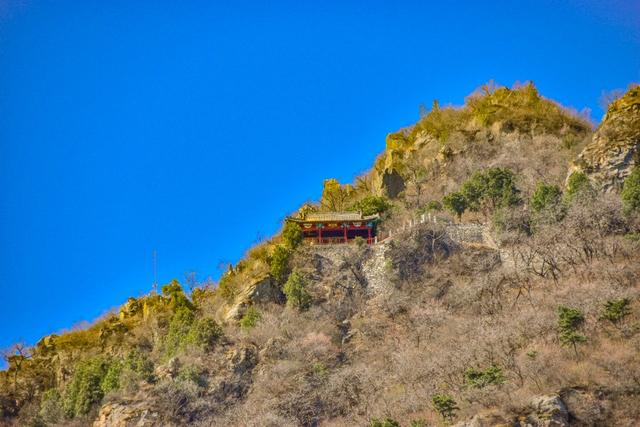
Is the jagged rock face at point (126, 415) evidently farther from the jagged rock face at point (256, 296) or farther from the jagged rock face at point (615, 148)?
the jagged rock face at point (615, 148)

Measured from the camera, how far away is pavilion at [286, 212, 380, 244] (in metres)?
58.2

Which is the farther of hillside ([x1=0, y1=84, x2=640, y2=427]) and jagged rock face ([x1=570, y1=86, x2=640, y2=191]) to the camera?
jagged rock face ([x1=570, y1=86, x2=640, y2=191])

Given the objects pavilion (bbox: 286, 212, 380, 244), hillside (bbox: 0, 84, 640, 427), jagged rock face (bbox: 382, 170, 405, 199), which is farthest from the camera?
jagged rock face (bbox: 382, 170, 405, 199)

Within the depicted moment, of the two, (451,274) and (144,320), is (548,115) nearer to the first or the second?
(451,274)

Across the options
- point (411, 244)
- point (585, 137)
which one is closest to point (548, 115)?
point (585, 137)

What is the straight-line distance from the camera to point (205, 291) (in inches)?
2346

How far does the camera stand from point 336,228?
5850 centimetres

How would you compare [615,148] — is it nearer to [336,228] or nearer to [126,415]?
[336,228]

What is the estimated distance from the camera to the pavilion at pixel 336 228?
58.2 metres

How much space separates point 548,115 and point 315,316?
30.5 metres

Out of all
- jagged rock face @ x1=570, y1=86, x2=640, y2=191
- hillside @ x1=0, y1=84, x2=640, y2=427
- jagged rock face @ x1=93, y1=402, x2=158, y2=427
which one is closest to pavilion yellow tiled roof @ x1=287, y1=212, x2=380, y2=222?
hillside @ x1=0, y1=84, x2=640, y2=427

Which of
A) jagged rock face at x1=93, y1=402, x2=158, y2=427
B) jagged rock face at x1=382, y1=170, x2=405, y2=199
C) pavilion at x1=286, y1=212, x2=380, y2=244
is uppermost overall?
jagged rock face at x1=382, y1=170, x2=405, y2=199

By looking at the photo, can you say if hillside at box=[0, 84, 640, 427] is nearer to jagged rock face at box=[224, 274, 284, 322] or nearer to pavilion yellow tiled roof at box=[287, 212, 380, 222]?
jagged rock face at box=[224, 274, 284, 322]

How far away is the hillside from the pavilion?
1.34 metres
